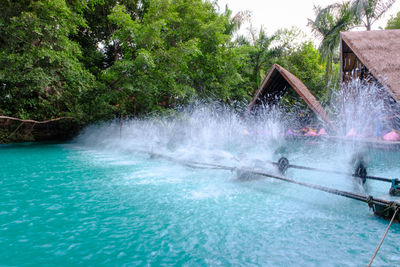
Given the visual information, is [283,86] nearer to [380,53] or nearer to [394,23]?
[380,53]

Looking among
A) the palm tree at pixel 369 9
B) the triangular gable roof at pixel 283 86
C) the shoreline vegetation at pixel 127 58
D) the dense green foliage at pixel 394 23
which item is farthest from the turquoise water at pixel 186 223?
the dense green foliage at pixel 394 23

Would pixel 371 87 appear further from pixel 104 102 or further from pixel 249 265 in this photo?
pixel 104 102

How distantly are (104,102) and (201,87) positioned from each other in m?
6.86

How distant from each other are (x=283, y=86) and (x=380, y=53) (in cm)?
632

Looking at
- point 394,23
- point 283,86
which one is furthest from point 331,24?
point 394,23

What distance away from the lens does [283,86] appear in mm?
16531

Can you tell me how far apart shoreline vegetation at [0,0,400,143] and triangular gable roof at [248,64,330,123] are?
148 inches

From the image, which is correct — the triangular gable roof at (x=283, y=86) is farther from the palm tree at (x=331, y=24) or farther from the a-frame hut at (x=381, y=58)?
the palm tree at (x=331, y=24)

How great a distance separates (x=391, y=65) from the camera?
976 centimetres

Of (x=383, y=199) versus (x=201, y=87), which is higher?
(x=201, y=87)

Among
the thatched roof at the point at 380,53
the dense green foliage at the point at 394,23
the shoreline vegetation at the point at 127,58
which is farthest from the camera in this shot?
the dense green foliage at the point at 394,23

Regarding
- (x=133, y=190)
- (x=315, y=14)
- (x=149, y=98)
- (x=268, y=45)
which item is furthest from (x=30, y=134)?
(x=315, y=14)

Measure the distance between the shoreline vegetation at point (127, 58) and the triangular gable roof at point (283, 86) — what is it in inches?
148

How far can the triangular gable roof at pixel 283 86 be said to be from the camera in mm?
12570
